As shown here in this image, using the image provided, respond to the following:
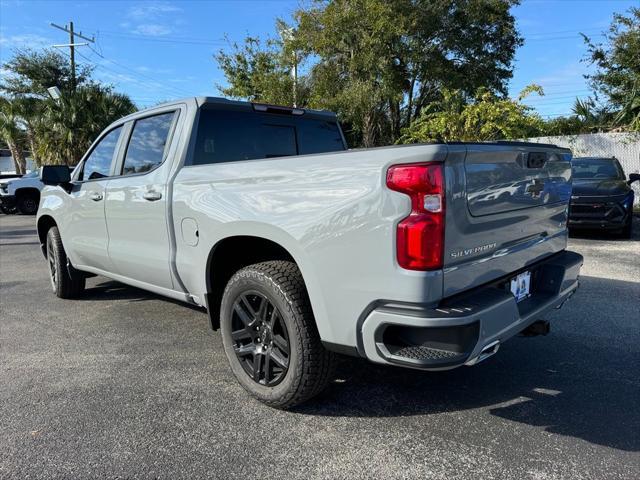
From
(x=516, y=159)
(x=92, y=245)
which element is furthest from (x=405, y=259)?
(x=92, y=245)

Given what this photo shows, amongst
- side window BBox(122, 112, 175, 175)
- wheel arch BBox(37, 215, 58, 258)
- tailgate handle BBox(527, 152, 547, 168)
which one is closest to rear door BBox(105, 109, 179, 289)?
side window BBox(122, 112, 175, 175)

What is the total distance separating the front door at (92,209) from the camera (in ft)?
14.7

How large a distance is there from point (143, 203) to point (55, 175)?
1.73 m

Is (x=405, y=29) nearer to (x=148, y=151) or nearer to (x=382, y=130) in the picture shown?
(x=382, y=130)

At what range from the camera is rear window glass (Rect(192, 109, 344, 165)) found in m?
3.74

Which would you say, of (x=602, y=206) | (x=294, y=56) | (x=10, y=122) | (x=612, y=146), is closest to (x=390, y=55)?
(x=294, y=56)

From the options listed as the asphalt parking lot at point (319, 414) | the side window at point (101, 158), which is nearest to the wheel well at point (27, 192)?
the side window at point (101, 158)

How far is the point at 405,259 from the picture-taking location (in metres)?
2.28

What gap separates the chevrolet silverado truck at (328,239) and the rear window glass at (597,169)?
783 cm

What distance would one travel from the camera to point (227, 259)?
11.2 feet

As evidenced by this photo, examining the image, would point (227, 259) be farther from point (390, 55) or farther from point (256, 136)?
point (390, 55)

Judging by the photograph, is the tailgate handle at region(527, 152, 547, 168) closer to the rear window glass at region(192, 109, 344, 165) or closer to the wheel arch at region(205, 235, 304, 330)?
the wheel arch at region(205, 235, 304, 330)

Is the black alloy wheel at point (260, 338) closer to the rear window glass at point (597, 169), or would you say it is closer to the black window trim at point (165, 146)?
the black window trim at point (165, 146)

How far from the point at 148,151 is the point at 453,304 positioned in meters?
2.77
